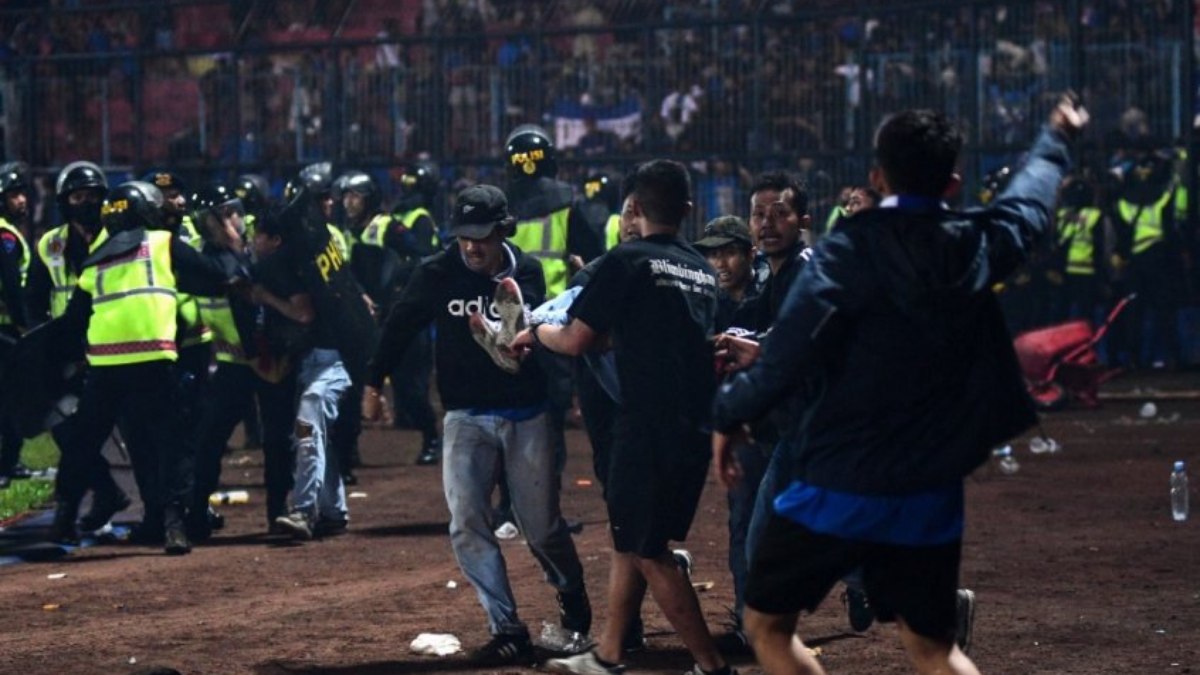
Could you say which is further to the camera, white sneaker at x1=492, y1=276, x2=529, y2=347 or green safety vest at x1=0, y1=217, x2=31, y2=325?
green safety vest at x1=0, y1=217, x2=31, y2=325

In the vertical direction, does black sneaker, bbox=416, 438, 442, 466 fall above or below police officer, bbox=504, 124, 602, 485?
below

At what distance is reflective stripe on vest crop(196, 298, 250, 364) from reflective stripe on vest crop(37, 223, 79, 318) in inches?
31.6

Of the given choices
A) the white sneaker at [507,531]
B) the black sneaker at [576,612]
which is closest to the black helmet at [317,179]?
the white sneaker at [507,531]

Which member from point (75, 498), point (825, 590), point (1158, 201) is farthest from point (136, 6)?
point (825, 590)

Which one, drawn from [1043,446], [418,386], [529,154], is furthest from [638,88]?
[529,154]

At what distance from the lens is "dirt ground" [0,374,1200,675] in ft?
28.3

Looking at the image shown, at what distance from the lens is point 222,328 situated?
43.2 ft

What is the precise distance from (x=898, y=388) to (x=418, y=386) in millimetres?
11894

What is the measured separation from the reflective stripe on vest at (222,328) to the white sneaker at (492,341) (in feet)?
14.2

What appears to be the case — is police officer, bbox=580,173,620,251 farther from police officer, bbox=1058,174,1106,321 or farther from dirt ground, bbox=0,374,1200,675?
police officer, bbox=1058,174,1106,321

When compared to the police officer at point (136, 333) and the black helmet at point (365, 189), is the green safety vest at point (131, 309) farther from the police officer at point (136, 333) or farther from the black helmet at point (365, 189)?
the black helmet at point (365, 189)

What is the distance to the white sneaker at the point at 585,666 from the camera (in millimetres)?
8047

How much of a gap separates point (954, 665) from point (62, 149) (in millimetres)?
21335

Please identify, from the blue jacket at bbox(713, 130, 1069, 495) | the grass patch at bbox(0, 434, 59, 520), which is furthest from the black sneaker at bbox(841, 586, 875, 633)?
the grass patch at bbox(0, 434, 59, 520)
